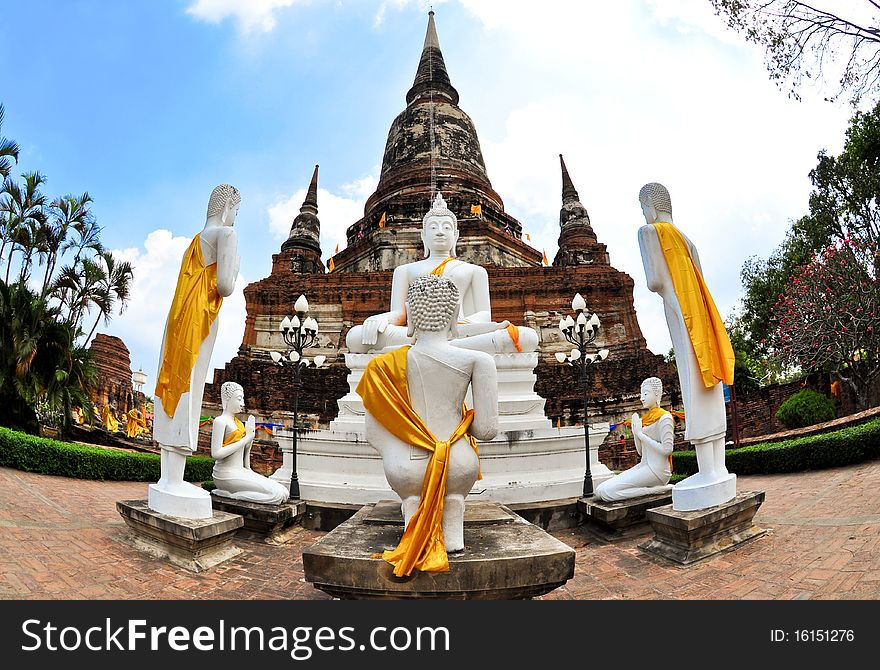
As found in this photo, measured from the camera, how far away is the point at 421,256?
2397 cm

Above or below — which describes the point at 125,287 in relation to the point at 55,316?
above

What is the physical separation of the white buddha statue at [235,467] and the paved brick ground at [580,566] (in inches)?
22.1

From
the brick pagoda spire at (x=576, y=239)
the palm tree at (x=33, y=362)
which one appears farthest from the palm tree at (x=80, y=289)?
the brick pagoda spire at (x=576, y=239)

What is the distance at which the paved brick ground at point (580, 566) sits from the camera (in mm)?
3814

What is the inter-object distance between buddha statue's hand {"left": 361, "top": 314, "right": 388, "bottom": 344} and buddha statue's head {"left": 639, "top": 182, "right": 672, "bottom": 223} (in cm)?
386

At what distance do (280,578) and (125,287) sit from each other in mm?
16083

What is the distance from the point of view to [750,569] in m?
4.27

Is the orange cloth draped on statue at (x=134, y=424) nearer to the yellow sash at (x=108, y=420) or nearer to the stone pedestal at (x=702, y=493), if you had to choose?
the yellow sash at (x=108, y=420)

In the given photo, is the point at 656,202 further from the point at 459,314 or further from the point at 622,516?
the point at 622,516

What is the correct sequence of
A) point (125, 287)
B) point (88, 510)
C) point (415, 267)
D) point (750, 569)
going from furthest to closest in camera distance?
1. point (125, 287)
2. point (415, 267)
3. point (88, 510)
4. point (750, 569)

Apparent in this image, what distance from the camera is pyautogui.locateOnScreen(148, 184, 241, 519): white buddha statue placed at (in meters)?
5.04

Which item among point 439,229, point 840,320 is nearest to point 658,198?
point 439,229

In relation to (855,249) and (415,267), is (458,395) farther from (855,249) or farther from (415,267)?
(855,249)
